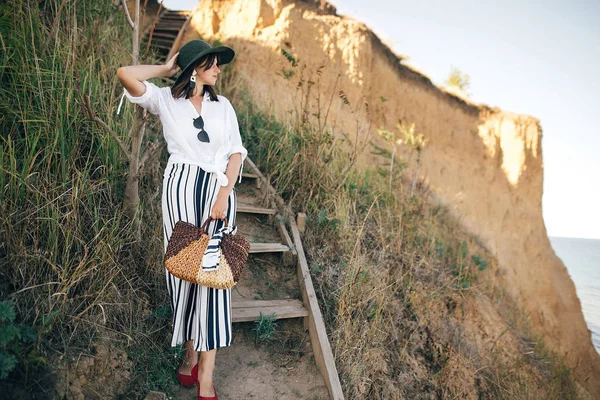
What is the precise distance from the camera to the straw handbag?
2234 millimetres

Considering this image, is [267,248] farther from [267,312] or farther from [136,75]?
[136,75]

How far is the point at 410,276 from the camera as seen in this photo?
14.9ft

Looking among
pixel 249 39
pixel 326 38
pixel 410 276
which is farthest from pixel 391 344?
pixel 326 38

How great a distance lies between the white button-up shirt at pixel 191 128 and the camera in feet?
7.80

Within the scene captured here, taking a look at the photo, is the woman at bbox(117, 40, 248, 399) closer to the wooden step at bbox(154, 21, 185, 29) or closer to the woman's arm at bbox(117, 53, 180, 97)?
the woman's arm at bbox(117, 53, 180, 97)

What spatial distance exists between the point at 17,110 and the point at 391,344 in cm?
375

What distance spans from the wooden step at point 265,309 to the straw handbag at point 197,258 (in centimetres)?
93

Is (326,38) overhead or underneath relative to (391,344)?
overhead

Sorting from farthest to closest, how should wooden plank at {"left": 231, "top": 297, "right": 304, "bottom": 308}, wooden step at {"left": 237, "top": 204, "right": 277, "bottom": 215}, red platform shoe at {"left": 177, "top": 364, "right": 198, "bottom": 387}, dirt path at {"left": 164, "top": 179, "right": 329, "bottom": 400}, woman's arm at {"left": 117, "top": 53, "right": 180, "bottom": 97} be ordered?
1. wooden step at {"left": 237, "top": 204, "right": 277, "bottom": 215}
2. wooden plank at {"left": 231, "top": 297, "right": 304, "bottom": 308}
3. dirt path at {"left": 164, "top": 179, "right": 329, "bottom": 400}
4. red platform shoe at {"left": 177, "top": 364, "right": 198, "bottom": 387}
5. woman's arm at {"left": 117, "top": 53, "right": 180, "bottom": 97}

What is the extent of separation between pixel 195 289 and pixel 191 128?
1009 millimetres

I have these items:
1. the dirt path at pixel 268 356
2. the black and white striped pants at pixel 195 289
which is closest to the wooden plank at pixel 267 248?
the dirt path at pixel 268 356

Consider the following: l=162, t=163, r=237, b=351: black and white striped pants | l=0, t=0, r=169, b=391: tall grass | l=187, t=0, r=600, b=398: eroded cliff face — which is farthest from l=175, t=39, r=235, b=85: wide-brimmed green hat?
l=187, t=0, r=600, b=398: eroded cliff face

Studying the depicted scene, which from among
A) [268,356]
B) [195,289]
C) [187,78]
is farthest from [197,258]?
[268,356]

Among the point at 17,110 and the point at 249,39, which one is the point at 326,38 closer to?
the point at 249,39
